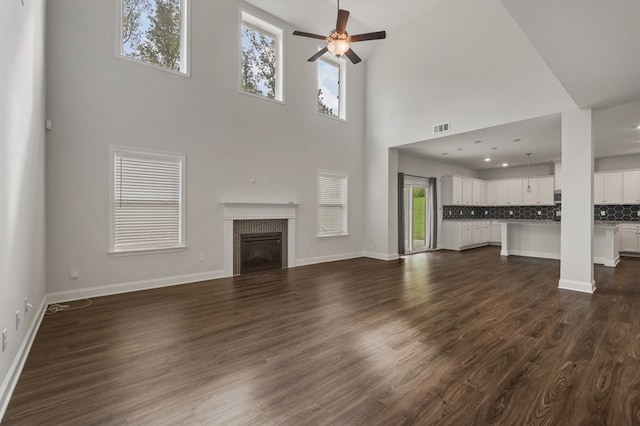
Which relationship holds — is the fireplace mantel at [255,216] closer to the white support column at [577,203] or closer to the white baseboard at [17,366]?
the white baseboard at [17,366]

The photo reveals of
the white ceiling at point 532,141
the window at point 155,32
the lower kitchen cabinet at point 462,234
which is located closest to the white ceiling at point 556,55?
the white ceiling at point 532,141

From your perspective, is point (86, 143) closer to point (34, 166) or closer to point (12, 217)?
point (34, 166)

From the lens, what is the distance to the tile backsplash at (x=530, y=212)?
8.14 m

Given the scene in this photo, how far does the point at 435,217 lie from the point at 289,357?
7.75m

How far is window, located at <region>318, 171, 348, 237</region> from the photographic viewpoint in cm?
688

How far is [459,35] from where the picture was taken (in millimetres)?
5789

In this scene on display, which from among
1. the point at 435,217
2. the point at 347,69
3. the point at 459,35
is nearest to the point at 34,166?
the point at 347,69

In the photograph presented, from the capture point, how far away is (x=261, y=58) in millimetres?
5980

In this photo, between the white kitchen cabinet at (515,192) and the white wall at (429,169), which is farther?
the white kitchen cabinet at (515,192)

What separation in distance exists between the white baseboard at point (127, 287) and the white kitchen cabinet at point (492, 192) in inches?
379

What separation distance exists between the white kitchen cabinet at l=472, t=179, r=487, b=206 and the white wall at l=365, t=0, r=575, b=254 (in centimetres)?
442

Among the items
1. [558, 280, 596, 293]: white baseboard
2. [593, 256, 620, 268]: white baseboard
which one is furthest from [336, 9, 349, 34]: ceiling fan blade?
[593, 256, 620, 268]: white baseboard

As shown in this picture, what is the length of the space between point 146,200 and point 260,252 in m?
2.25

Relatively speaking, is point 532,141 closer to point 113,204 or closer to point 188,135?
point 188,135
